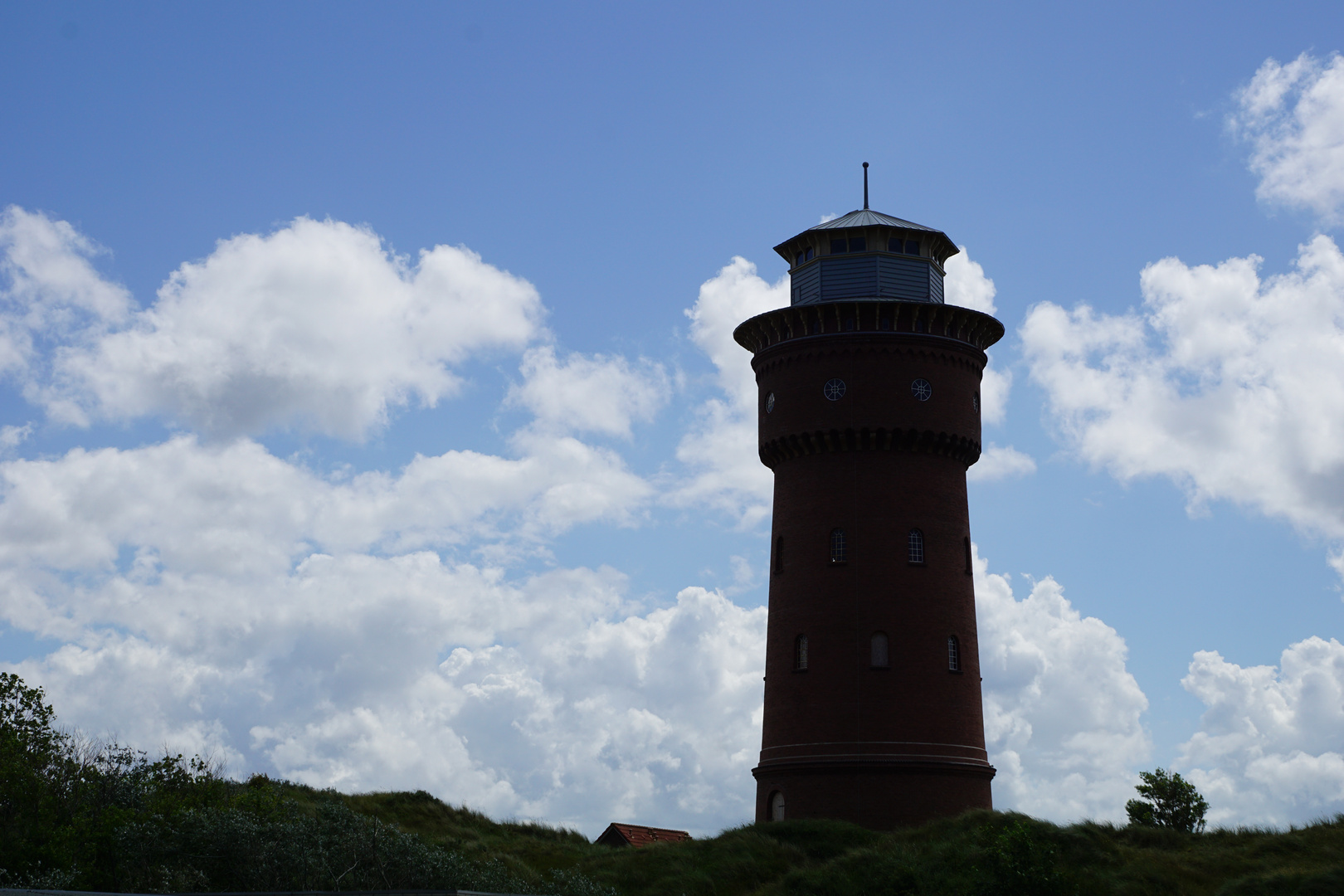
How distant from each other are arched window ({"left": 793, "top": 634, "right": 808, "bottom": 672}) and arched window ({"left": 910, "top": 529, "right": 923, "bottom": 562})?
13.4 feet

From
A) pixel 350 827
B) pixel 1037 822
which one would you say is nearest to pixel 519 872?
pixel 350 827

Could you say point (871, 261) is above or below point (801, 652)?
above

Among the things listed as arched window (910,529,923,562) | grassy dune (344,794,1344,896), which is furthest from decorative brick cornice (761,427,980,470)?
grassy dune (344,794,1344,896)

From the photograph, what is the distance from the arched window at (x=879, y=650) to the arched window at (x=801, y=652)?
2.10 meters

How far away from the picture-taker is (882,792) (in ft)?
129

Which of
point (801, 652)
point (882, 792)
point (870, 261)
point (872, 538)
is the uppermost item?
point (870, 261)

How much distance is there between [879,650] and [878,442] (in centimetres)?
637

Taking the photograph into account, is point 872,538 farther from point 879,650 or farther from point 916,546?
point 879,650

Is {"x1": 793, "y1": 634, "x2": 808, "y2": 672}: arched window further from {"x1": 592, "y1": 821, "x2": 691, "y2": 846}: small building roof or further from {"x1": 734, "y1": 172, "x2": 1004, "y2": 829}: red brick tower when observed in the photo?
{"x1": 592, "y1": 821, "x2": 691, "y2": 846}: small building roof

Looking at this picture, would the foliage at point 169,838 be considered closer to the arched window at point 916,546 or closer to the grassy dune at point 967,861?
the grassy dune at point 967,861

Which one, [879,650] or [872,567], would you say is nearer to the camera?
[879,650]

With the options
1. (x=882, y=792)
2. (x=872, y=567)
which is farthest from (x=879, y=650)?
(x=882, y=792)

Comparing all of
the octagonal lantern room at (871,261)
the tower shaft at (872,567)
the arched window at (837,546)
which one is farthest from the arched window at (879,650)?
the octagonal lantern room at (871,261)

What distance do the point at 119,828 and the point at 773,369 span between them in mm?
24638
